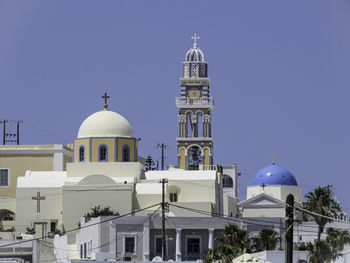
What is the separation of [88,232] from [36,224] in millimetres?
7628

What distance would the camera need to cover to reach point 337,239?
7094 centimetres

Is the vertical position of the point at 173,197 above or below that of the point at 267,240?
above

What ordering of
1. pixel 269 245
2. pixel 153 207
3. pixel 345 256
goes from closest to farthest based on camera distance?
pixel 345 256
pixel 269 245
pixel 153 207

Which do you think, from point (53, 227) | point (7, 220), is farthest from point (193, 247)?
point (7, 220)

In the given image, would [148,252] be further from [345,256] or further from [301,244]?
[345,256]

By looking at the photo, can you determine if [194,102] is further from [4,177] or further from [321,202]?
[321,202]

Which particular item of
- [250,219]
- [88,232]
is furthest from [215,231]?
[88,232]

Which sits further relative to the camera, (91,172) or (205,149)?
(205,149)

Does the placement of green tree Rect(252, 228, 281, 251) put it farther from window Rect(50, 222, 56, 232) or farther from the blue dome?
the blue dome

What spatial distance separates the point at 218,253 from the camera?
65.4m

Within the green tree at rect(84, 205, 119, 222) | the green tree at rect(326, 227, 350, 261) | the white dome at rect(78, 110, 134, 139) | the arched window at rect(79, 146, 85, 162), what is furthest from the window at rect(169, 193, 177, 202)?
the green tree at rect(326, 227, 350, 261)

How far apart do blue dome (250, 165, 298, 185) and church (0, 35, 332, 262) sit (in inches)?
21.9

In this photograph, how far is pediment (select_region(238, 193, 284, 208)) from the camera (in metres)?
97.1

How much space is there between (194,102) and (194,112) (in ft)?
4.39
